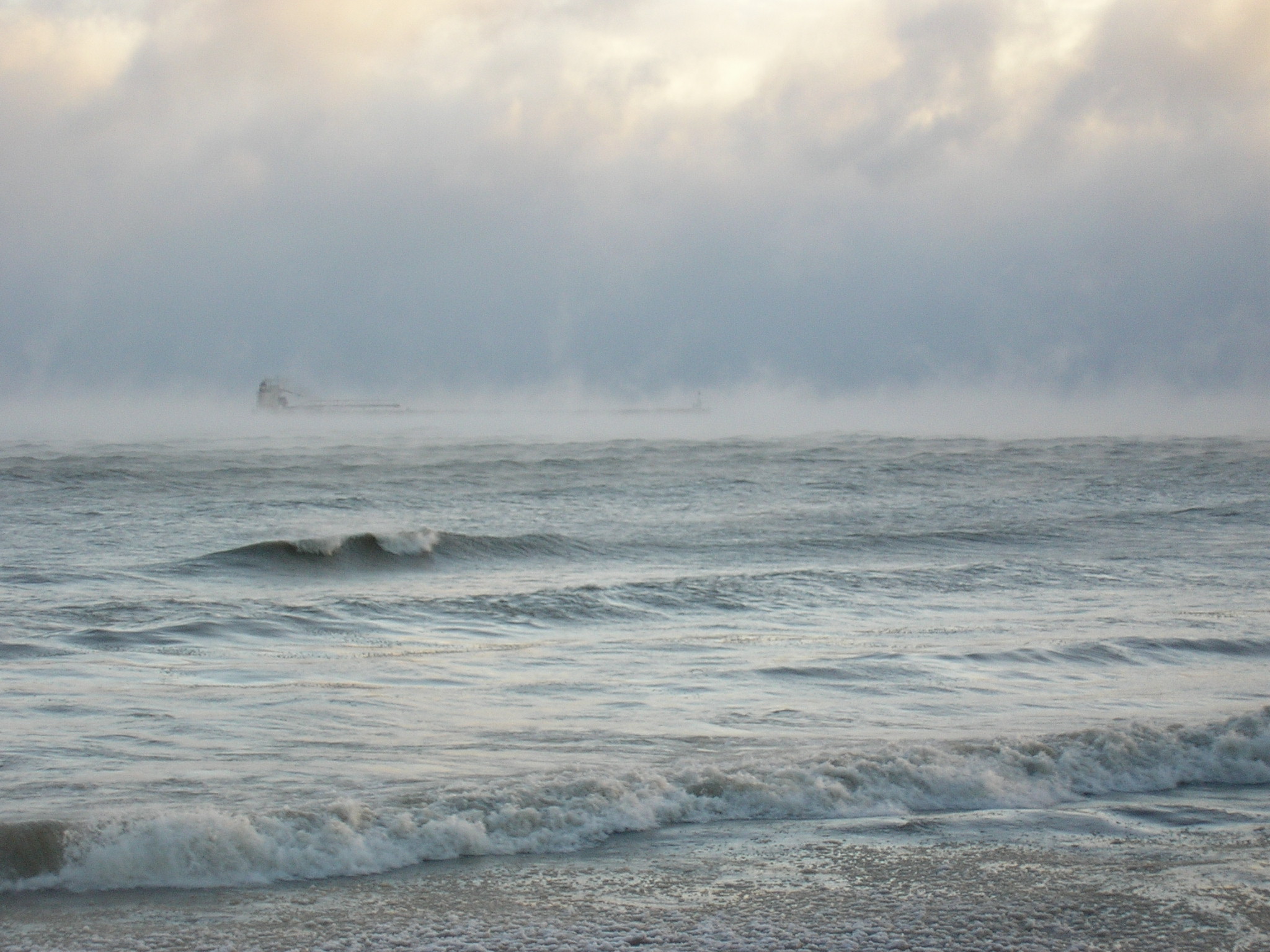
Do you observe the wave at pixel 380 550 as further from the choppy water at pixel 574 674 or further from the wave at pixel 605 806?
the wave at pixel 605 806

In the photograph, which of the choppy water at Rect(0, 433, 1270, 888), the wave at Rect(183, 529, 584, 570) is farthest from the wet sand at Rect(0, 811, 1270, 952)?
the wave at Rect(183, 529, 584, 570)

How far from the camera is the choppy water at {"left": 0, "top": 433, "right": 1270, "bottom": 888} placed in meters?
5.73

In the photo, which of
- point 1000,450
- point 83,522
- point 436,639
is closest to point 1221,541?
point 436,639

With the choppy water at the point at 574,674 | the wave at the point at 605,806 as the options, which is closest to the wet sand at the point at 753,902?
the wave at the point at 605,806

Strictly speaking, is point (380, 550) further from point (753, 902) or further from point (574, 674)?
point (753, 902)

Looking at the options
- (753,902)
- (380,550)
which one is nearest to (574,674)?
(753,902)

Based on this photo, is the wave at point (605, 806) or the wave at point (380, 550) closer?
the wave at point (605, 806)

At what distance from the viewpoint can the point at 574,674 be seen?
9922 millimetres

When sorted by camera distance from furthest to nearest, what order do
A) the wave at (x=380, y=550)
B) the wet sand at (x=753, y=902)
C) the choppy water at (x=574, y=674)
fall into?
the wave at (x=380, y=550) → the choppy water at (x=574, y=674) → the wet sand at (x=753, y=902)

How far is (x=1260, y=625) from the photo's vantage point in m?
12.3

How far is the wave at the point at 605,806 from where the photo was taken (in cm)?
506

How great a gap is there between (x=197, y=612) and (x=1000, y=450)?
43406 mm

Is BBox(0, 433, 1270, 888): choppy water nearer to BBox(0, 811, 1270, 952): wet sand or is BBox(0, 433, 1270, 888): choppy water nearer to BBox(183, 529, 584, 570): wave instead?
BBox(183, 529, 584, 570): wave

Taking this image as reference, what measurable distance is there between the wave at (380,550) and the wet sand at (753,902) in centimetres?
1374
